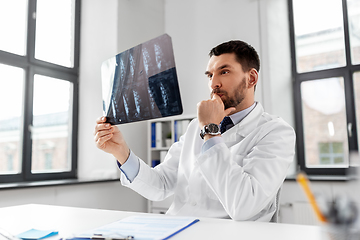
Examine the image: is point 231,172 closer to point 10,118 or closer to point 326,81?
point 10,118

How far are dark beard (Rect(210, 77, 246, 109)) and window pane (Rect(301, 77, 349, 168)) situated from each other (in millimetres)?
2015

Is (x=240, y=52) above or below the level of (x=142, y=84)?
above

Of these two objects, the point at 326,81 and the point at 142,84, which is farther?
the point at 326,81

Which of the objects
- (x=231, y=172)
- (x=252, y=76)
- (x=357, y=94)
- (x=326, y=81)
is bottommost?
(x=231, y=172)

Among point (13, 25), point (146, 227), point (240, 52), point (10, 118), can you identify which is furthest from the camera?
point (13, 25)

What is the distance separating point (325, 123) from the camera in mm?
3078

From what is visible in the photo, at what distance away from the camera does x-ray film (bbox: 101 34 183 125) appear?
3.33 ft

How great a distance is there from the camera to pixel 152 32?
11.9 feet

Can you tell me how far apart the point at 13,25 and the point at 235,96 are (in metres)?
2.39

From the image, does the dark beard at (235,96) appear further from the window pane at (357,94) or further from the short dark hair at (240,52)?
the window pane at (357,94)

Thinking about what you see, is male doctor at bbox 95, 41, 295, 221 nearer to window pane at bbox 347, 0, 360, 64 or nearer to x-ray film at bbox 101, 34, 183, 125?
x-ray film at bbox 101, 34, 183, 125

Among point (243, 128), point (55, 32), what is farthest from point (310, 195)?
point (55, 32)

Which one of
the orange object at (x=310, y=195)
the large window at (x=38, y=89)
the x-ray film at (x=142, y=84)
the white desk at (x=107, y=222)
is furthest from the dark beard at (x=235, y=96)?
the large window at (x=38, y=89)

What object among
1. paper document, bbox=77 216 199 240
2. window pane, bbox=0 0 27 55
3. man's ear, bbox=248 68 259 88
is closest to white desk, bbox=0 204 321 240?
paper document, bbox=77 216 199 240
